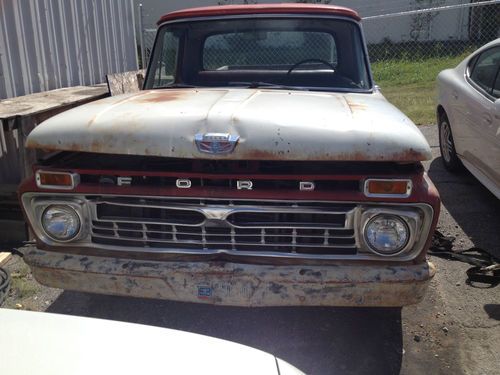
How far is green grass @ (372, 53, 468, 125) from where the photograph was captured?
30.9ft

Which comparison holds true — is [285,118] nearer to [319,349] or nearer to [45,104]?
[319,349]

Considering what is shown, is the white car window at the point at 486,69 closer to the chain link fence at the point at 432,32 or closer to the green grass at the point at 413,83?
the green grass at the point at 413,83

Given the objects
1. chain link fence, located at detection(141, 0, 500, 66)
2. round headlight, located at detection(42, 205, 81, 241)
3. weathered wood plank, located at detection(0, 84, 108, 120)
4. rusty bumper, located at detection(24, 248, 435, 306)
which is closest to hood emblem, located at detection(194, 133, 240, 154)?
rusty bumper, located at detection(24, 248, 435, 306)

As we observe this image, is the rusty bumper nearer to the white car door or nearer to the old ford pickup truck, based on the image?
the old ford pickup truck

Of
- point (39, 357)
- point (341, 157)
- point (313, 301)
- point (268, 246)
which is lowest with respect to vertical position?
point (313, 301)

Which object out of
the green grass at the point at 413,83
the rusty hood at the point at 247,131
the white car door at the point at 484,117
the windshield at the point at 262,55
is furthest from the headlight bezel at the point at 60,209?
the green grass at the point at 413,83

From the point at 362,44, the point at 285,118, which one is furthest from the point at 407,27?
the point at 285,118

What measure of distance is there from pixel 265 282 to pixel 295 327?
807mm

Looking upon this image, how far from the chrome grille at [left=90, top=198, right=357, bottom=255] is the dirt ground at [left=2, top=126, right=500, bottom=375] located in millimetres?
721

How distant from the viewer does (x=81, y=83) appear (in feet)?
22.0

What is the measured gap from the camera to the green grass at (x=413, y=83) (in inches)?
371

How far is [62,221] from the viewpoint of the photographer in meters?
2.79

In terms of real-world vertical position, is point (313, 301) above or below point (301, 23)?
below

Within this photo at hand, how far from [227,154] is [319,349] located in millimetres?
1357
